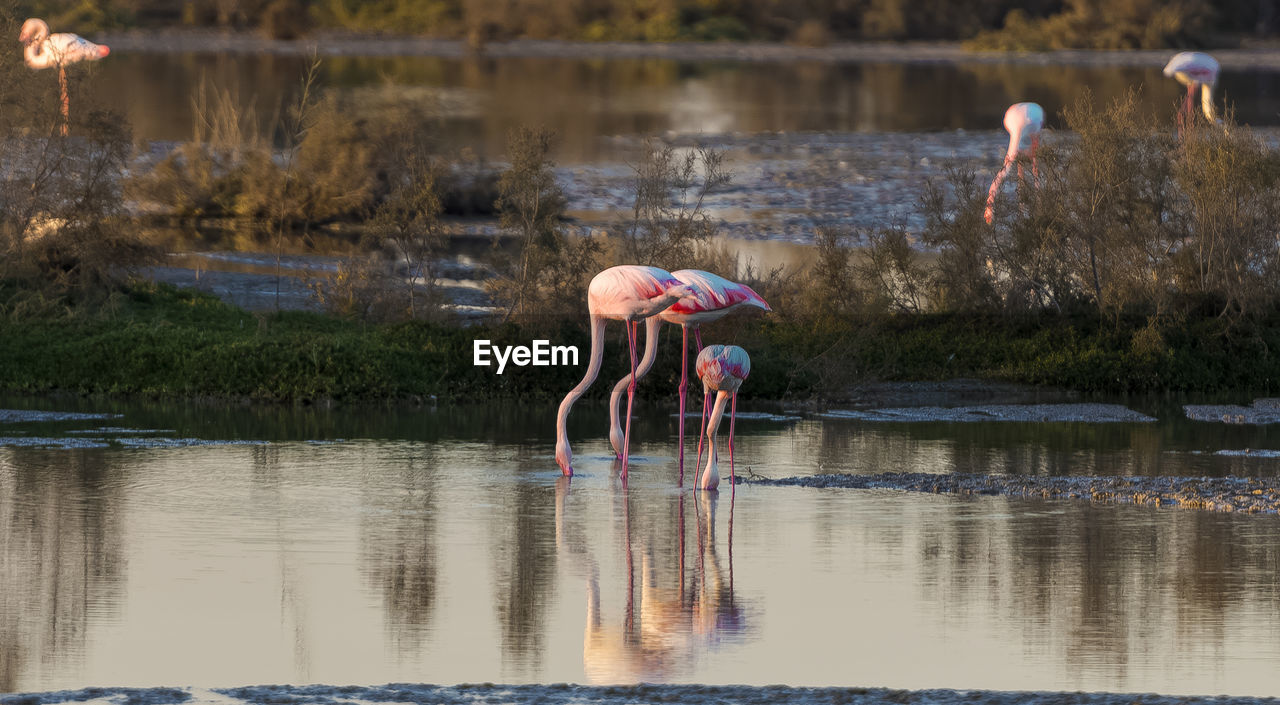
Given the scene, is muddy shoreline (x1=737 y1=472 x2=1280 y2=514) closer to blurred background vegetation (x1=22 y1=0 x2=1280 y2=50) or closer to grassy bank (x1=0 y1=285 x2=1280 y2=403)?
grassy bank (x1=0 y1=285 x2=1280 y2=403)

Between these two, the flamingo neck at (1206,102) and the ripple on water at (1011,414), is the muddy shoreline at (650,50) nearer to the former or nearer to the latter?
the flamingo neck at (1206,102)

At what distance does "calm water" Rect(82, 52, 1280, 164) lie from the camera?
2090 inches

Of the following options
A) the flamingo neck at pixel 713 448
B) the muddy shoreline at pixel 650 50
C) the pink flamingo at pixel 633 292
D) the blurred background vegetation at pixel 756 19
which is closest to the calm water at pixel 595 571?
the flamingo neck at pixel 713 448

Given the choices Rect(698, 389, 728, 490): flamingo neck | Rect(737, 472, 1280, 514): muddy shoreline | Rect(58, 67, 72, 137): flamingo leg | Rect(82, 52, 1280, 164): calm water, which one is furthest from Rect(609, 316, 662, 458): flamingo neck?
Rect(82, 52, 1280, 164): calm water

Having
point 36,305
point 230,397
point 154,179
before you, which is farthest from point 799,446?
point 154,179

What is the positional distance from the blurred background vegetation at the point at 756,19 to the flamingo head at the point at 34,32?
132ft

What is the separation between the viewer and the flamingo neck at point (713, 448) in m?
15.5

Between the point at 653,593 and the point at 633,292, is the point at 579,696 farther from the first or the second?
the point at 633,292

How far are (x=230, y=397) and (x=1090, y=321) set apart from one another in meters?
9.02

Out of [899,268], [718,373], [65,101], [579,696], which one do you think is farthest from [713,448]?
[65,101]

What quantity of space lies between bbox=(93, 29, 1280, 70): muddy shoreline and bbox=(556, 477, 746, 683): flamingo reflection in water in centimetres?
6257

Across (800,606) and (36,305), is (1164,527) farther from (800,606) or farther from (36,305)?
(36,305)

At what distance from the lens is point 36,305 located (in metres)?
22.1

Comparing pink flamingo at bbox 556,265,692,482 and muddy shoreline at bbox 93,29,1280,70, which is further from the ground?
muddy shoreline at bbox 93,29,1280,70
